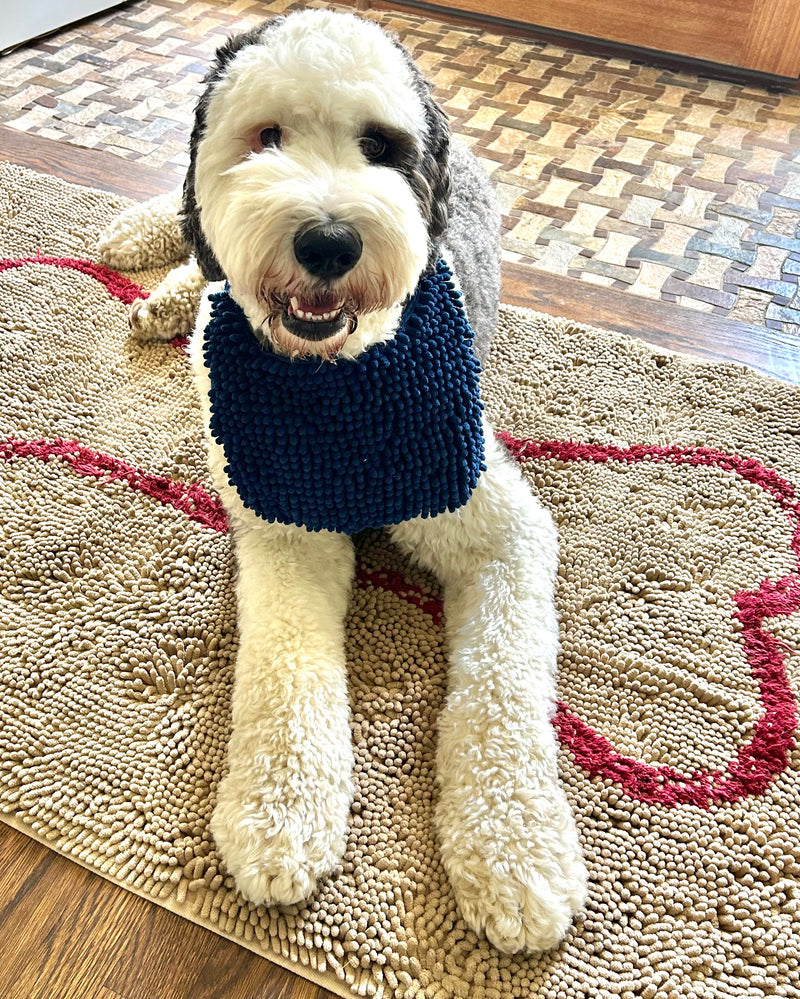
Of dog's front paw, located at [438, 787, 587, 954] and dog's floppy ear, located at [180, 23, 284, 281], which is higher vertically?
dog's floppy ear, located at [180, 23, 284, 281]

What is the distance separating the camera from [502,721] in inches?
45.7

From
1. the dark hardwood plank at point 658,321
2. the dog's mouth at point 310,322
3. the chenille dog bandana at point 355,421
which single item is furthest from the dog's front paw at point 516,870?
the dark hardwood plank at point 658,321

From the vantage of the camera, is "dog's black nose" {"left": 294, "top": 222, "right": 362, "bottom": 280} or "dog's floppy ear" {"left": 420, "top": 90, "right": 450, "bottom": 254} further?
"dog's floppy ear" {"left": 420, "top": 90, "right": 450, "bottom": 254}

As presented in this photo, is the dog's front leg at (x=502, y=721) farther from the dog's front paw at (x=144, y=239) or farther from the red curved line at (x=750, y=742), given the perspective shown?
the dog's front paw at (x=144, y=239)

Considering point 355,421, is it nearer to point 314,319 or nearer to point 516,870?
point 314,319

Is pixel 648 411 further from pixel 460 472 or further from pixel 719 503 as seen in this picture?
pixel 460 472

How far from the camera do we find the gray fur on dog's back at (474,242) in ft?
4.99

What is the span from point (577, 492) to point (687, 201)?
4.21 ft

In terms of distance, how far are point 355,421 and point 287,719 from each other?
422mm

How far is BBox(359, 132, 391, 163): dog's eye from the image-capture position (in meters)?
1.09

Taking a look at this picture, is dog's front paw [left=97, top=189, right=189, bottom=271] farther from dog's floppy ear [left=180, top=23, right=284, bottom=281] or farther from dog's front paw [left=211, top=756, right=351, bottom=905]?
dog's front paw [left=211, top=756, right=351, bottom=905]

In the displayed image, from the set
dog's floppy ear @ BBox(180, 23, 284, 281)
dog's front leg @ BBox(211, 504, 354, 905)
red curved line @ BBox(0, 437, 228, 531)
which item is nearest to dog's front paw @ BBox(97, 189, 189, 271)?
red curved line @ BBox(0, 437, 228, 531)

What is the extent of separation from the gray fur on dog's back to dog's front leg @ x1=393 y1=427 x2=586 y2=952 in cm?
31

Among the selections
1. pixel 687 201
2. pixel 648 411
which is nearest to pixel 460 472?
pixel 648 411
